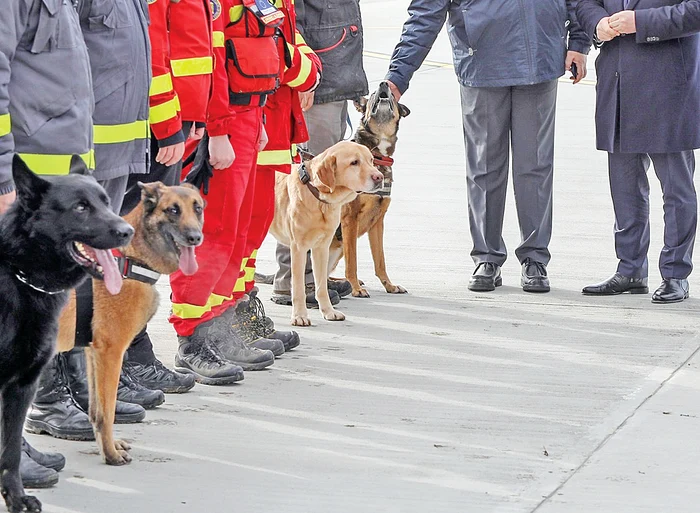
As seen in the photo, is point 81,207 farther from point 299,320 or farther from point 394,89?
point 394,89

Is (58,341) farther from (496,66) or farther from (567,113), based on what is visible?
A: (567,113)

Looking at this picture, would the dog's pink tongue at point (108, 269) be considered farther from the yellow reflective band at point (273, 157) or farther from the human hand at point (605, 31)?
the human hand at point (605, 31)

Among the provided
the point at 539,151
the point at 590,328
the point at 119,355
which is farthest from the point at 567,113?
the point at 119,355

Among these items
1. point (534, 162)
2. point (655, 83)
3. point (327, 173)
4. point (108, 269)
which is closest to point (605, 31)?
point (655, 83)

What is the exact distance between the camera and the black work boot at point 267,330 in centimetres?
533

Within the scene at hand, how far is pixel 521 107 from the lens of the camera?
659cm

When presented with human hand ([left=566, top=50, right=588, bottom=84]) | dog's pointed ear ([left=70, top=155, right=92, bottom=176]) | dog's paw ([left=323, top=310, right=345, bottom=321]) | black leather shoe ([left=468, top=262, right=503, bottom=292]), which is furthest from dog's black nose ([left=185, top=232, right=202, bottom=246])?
human hand ([left=566, top=50, right=588, bottom=84])

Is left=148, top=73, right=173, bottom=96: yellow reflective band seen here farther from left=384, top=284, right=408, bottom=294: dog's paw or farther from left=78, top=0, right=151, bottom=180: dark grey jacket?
left=384, top=284, right=408, bottom=294: dog's paw

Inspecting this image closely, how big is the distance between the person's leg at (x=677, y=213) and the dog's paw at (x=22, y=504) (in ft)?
13.3

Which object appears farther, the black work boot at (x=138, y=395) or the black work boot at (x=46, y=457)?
the black work boot at (x=138, y=395)

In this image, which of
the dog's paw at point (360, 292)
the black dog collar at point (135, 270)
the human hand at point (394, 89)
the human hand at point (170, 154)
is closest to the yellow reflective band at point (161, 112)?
the human hand at point (170, 154)

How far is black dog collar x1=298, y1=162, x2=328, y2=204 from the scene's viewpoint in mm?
5746

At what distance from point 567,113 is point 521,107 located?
6368 millimetres

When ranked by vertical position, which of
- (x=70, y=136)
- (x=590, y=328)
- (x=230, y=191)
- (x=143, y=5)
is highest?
(x=143, y=5)
